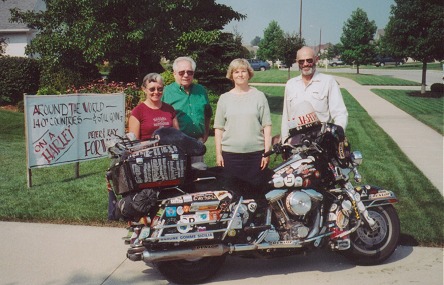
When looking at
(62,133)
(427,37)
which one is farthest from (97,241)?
(427,37)

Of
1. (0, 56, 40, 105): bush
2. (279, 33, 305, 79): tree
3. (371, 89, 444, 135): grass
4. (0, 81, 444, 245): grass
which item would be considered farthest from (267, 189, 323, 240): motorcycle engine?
(279, 33, 305, 79): tree

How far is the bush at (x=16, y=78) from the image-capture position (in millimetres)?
20297

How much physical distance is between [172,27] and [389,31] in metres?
11.6

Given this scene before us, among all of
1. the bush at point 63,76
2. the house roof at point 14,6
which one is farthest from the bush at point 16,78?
the house roof at point 14,6

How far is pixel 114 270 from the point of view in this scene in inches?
186

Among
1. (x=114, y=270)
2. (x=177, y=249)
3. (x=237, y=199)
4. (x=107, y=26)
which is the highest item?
(x=107, y=26)

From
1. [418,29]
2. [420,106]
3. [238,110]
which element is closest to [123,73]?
[420,106]

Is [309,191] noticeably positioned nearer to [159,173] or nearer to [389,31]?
[159,173]

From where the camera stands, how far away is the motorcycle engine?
14.5 feet

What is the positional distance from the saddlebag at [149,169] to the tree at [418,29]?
66.3 feet

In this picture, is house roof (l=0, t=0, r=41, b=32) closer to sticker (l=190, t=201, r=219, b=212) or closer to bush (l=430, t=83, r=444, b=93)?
bush (l=430, t=83, r=444, b=93)

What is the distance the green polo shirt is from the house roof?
2909 centimetres

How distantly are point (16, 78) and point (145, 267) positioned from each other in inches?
707

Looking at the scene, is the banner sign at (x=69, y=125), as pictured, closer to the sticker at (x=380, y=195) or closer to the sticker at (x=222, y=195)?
the sticker at (x=222, y=195)
